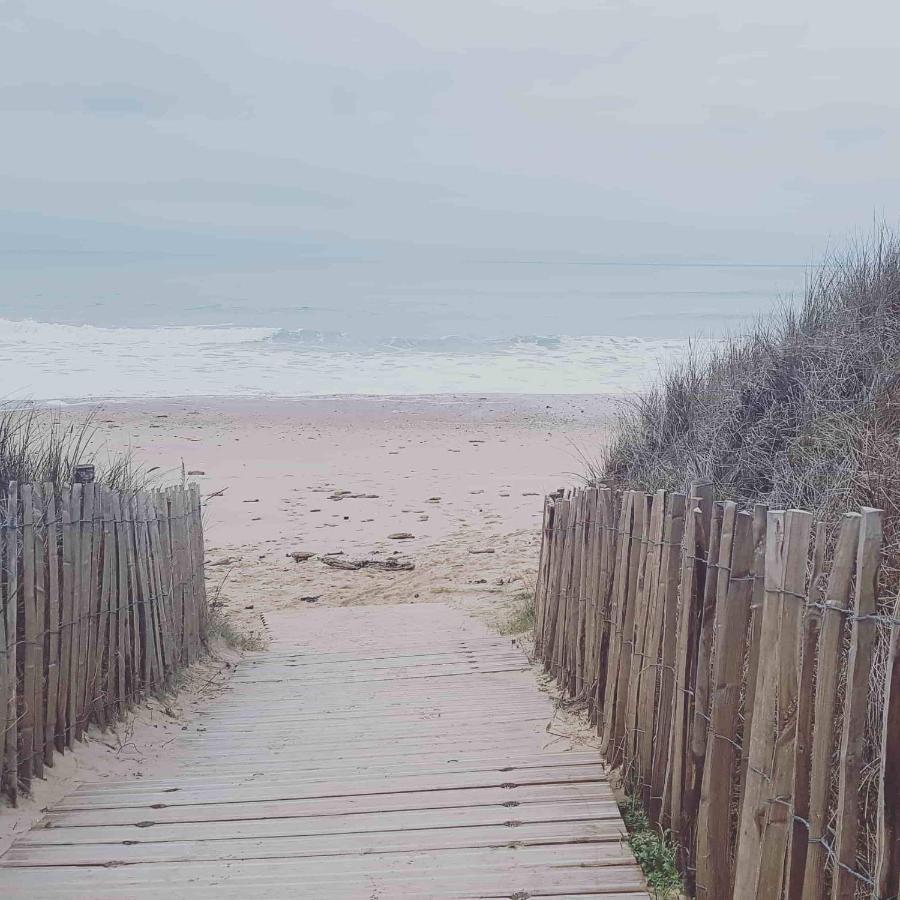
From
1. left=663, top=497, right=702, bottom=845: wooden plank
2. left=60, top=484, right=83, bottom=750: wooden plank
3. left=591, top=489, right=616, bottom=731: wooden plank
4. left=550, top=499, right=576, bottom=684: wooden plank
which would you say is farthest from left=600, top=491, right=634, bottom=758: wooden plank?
left=60, top=484, right=83, bottom=750: wooden plank

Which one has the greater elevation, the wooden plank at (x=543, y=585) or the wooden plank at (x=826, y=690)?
the wooden plank at (x=826, y=690)

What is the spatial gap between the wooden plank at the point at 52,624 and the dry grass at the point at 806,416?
2.92 meters

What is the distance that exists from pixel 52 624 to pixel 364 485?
991 cm

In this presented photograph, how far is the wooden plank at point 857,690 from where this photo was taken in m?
2.03

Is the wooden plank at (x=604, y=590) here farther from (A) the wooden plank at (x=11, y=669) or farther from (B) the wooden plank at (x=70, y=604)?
(A) the wooden plank at (x=11, y=669)

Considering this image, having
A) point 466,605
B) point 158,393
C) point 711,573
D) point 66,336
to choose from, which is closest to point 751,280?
point 66,336

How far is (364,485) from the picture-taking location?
13.8 meters

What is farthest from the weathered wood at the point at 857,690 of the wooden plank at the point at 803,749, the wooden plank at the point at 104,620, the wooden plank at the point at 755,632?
the wooden plank at the point at 104,620

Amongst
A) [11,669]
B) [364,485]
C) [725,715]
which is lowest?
[364,485]

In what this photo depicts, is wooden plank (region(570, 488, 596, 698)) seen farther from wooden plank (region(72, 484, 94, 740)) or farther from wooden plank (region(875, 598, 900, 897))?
wooden plank (region(875, 598, 900, 897))

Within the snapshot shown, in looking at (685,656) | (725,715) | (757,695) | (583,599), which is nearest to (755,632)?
(757,695)

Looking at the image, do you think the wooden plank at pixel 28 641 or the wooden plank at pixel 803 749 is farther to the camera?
the wooden plank at pixel 28 641

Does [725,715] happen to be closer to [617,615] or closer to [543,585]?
[617,615]

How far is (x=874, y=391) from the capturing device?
4750 mm
